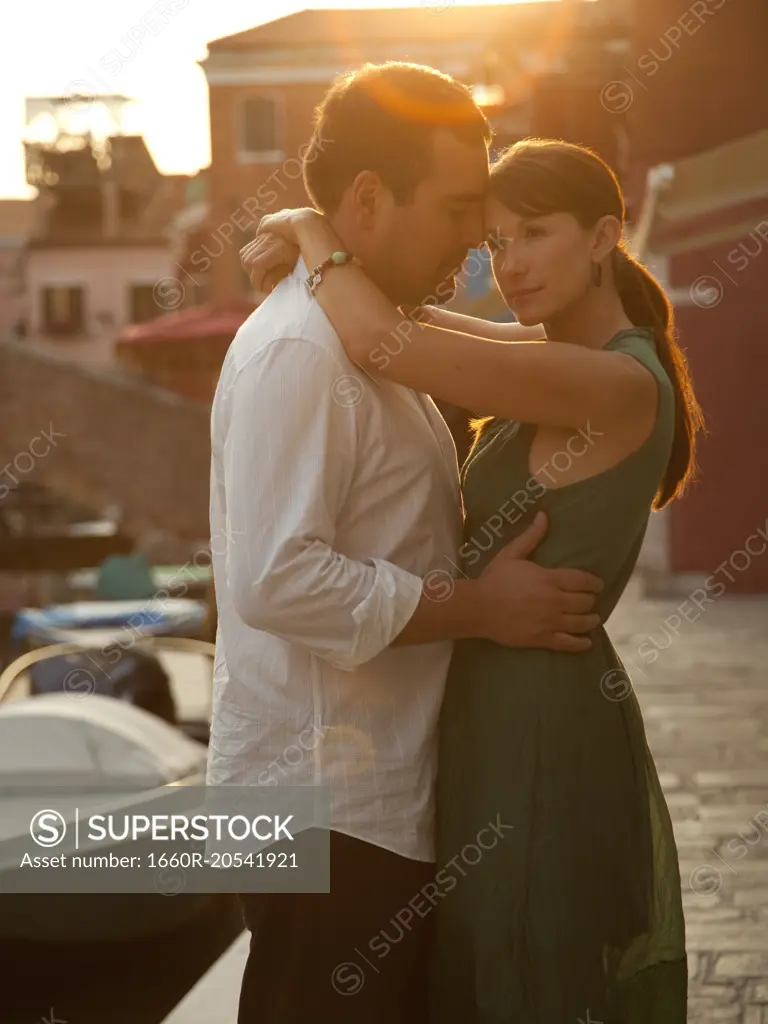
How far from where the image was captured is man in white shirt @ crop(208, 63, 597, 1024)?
5.92 ft

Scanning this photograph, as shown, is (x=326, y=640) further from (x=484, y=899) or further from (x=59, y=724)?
(x=59, y=724)

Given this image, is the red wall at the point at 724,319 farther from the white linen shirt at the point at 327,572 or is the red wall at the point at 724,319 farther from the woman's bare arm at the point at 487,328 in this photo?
the white linen shirt at the point at 327,572

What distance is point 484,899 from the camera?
1.90 meters

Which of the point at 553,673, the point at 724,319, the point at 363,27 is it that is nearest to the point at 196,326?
the point at 724,319

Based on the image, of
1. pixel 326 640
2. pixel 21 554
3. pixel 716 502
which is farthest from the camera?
pixel 21 554

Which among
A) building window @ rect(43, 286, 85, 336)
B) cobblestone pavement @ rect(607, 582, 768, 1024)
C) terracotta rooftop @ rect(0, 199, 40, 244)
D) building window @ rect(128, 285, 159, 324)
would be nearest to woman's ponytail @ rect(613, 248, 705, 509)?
cobblestone pavement @ rect(607, 582, 768, 1024)

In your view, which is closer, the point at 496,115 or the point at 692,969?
the point at 692,969

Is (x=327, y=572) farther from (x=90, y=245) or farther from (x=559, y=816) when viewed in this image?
(x=90, y=245)

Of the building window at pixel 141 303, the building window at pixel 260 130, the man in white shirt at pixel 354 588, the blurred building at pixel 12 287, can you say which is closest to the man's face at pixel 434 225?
the man in white shirt at pixel 354 588

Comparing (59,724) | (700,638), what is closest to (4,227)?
(700,638)

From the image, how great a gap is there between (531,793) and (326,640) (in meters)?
0.31

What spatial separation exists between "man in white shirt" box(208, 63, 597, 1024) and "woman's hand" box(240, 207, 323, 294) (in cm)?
12

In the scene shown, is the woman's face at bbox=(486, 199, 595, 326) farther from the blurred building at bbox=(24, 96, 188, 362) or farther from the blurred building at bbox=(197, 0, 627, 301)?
the blurred building at bbox=(24, 96, 188, 362)

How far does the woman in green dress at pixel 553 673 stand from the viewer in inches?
73.6
